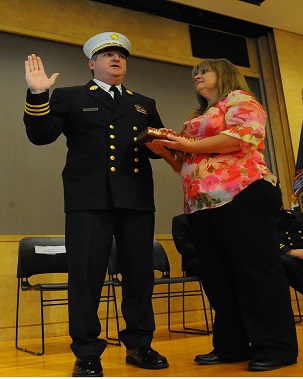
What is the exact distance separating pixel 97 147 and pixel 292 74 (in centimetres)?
439

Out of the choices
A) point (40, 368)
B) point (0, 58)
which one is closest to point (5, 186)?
point (0, 58)

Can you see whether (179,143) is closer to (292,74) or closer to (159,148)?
(159,148)

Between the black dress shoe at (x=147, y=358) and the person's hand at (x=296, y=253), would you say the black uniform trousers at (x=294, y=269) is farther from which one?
the black dress shoe at (x=147, y=358)

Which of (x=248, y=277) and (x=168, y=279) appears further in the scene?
(x=168, y=279)

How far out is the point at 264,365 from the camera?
6.66ft

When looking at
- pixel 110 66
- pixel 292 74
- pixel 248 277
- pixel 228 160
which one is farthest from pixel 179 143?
pixel 292 74

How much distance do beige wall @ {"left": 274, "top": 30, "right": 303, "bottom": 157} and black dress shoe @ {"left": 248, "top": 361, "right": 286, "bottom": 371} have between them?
4135 millimetres

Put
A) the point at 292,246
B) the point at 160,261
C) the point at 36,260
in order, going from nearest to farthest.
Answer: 1. the point at 36,260
2. the point at 292,246
3. the point at 160,261

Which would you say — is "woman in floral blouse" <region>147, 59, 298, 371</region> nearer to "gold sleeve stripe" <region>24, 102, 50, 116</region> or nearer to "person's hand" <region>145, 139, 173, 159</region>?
"person's hand" <region>145, 139, 173, 159</region>

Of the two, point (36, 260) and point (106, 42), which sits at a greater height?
point (106, 42)

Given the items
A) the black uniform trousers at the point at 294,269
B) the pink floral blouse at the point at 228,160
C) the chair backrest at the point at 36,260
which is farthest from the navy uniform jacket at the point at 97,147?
the black uniform trousers at the point at 294,269

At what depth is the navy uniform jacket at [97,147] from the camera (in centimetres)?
228

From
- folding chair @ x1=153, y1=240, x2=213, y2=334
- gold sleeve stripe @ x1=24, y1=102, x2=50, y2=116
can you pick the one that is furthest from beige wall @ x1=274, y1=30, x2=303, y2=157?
gold sleeve stripe @ x1=24, y1=102, x2=50, y2=116

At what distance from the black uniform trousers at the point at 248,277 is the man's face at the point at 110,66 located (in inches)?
30.8
